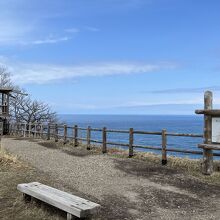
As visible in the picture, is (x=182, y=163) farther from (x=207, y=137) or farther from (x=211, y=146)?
(x=211, y=146)

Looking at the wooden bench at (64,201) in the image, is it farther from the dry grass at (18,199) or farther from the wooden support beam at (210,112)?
the wooden support beam at (210,112)

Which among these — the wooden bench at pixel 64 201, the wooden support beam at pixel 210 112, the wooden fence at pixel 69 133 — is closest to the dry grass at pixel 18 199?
the wooden bench at pixel 64 201

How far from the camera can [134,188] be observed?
8.88 metres

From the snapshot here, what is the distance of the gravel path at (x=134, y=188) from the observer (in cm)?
705

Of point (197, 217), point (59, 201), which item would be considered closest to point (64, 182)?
point (59, 201)

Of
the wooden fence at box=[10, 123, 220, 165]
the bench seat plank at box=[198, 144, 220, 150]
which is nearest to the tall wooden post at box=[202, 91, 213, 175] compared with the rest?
the bench seat plank at box=[198, 144, 220, 150]

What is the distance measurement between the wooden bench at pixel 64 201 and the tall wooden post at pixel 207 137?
5.05m

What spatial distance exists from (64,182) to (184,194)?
3002mm

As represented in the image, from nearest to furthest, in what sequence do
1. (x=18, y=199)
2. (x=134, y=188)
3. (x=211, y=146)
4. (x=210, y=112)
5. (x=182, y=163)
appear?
(x=18, y=199) < (x=134, y=188) < (x=211, y=146) < (x=210, y=112) < (x=182, y=163)

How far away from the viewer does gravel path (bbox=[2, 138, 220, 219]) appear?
705cm

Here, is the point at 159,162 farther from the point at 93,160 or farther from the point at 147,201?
the point at 147,201

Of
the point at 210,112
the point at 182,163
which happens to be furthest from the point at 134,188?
the point at 182,163

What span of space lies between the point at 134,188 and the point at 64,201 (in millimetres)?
2900

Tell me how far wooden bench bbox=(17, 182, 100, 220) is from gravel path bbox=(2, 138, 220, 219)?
710 millimetres
